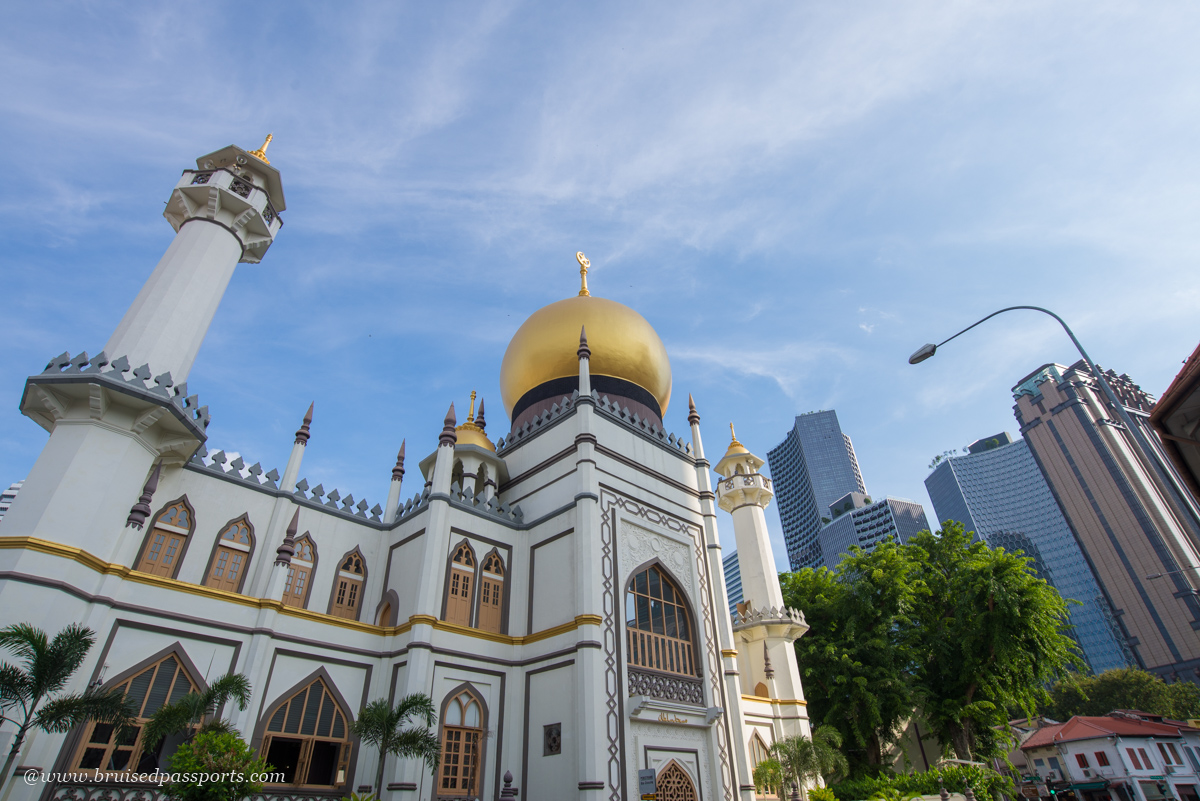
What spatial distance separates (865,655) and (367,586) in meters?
16.6

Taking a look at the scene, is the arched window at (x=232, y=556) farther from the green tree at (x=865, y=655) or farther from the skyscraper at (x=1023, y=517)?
the skyscraper at (x=1023, y=517)

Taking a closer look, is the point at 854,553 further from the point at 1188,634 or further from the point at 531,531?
the point at 1188,634

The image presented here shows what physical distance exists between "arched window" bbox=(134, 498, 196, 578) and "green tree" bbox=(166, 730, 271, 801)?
4662 millimetres

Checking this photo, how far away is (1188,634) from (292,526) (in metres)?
94.2

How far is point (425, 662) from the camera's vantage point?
43.2 ft

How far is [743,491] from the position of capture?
2291 centimetres

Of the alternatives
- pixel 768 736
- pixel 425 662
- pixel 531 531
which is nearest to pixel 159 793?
pixel 425 662

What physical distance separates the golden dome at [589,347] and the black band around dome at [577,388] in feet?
0.46

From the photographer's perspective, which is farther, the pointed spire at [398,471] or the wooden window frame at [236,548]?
the pointed spire at [398,471]

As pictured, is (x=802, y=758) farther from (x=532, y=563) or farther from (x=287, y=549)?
(x=287, y=549)

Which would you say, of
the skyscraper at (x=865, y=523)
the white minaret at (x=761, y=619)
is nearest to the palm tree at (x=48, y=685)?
the white minaret at (x=761, y=619)

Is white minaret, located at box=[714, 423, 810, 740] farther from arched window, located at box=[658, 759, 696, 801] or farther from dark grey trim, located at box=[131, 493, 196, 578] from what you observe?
dark grey trim, located at box=[131, 493, 196, 578]

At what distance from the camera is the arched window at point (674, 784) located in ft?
45.8

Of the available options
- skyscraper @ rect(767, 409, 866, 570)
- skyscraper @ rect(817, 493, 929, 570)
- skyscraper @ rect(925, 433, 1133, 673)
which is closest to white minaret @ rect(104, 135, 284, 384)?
skyscraper @ rect(925, 433, 1133, 673)
